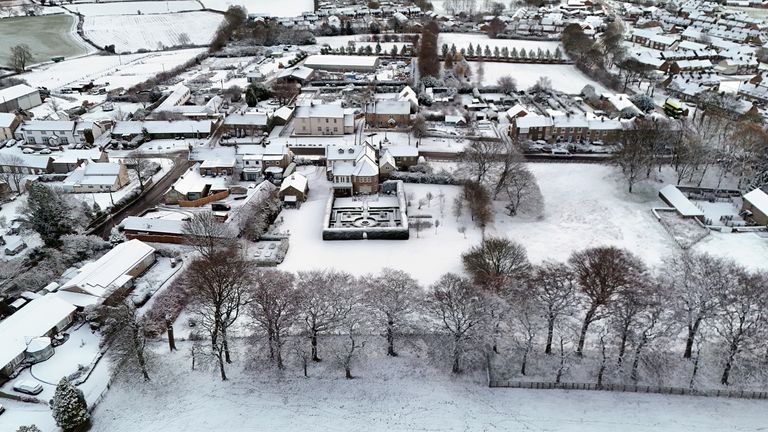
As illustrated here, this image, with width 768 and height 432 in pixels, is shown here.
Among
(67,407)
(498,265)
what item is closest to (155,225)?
(67,407)

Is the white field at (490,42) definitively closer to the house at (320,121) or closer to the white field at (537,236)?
the house at (320,121)

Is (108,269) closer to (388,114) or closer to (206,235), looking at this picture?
(206,235)

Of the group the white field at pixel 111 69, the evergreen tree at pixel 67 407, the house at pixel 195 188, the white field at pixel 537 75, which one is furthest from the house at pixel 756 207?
the white field at pixel 111 69

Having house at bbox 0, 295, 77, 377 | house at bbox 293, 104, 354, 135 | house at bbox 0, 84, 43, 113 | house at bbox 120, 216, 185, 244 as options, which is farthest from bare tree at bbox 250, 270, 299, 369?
house at bbox 0, 84, 43, 113

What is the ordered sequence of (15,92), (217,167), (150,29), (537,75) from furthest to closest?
(150,29), (537,75), (15,92), (217,167)

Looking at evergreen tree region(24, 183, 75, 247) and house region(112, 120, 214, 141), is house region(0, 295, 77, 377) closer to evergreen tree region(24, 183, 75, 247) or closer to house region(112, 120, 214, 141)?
evergreen tree region(24, 183, 75, 247)

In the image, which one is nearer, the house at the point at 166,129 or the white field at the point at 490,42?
the house at the point at 166,129
